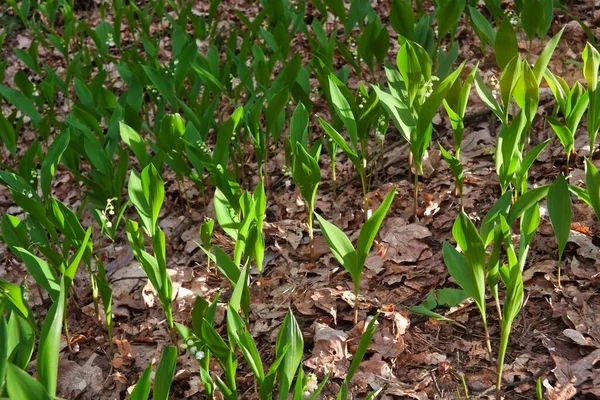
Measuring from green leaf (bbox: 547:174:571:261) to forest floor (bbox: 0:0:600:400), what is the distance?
9.9 inches

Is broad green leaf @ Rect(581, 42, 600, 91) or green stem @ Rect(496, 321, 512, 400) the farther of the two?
broad green leaf @ Rect(581, 42, 600, 91)

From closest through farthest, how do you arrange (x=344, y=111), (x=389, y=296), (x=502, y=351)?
(x=502, y=351), (x=389, y=296), (x=344, y=111)

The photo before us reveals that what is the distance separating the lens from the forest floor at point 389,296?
6.58 ft

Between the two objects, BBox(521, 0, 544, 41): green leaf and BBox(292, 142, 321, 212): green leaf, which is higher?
BBox(521, 0, 544, 41): green leaf

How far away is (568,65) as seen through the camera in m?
3.40

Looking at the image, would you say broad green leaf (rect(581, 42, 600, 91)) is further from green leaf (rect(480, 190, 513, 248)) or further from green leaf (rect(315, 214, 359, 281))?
green leaf (rect(315, 214, 359, 281))

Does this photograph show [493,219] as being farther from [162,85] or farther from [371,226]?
[162,85]

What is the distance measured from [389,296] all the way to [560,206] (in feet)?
2.17

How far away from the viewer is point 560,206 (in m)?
2.00

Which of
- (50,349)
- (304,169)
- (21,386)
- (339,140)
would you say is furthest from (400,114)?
(21,386)

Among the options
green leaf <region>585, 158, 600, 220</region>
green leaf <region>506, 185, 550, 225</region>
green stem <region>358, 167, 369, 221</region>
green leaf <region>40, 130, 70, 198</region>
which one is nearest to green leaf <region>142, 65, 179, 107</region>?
green leaf <region>40, 130, 70, 198</region>

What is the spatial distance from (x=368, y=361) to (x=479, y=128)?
5.09ft

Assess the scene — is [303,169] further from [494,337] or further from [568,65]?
[568,65]

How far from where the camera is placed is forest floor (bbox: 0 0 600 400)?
2006 mm
